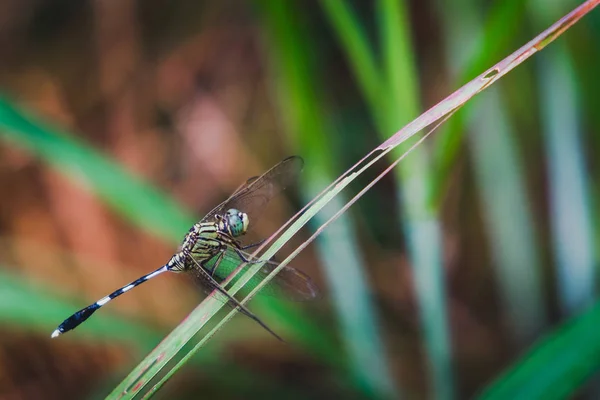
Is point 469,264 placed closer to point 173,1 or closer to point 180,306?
point 180,306

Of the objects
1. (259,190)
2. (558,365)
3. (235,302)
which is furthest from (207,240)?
(558,365)

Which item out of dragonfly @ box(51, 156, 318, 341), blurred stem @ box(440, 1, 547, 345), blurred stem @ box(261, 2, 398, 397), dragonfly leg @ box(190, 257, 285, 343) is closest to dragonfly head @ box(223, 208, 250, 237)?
dragonfly @ box(51, 156, 318, 341)

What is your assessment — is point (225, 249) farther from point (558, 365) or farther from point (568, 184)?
point (568, 184)

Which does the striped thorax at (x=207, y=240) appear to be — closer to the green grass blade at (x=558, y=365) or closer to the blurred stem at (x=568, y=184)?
the green grass blade at (x=558, y=365)

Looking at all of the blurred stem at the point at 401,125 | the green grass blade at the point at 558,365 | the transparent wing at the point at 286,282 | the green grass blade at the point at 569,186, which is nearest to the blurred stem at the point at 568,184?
the green grass blade at the point at 569,186

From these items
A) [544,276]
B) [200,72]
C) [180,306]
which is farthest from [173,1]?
[544,276]
